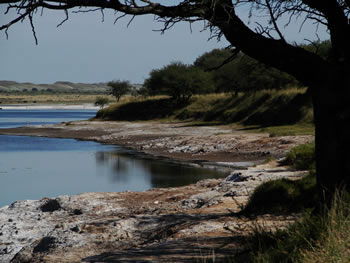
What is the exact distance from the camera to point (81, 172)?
28875 millimetres

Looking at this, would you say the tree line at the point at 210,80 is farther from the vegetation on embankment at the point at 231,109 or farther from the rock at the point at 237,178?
the rock at the point at 237,178

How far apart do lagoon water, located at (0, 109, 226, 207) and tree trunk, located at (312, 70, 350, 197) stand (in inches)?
546

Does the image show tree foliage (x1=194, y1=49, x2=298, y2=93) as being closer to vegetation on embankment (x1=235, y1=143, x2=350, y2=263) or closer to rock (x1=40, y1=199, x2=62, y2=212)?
rock (x1=40, y1=199, x2=62, y2=212)

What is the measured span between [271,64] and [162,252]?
309 cm

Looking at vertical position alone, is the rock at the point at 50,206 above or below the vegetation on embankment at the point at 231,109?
below

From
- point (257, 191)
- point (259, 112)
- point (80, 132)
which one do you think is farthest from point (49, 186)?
point (80, 132)

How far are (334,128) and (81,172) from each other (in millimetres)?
21056

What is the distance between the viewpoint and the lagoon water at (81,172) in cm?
2355

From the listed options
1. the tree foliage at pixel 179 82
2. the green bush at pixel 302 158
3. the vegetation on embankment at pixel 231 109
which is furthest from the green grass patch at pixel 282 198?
the tree foliage at pixel 179 82

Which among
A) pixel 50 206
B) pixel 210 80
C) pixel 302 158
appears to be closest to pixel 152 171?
pixel 302 158

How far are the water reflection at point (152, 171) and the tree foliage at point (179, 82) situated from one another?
31481 mm

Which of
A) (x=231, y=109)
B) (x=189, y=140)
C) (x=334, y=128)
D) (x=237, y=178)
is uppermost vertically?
(x=334, y=128)

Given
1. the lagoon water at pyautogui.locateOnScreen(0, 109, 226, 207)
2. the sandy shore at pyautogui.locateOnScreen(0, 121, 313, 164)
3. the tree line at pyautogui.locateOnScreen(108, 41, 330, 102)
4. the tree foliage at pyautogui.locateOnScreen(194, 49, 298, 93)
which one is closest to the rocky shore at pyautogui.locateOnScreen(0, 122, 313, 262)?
the lagoon water at pyautogui.locateOnScreen(0, 109, 226, 207)

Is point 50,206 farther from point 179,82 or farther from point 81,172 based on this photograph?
point 179,82
